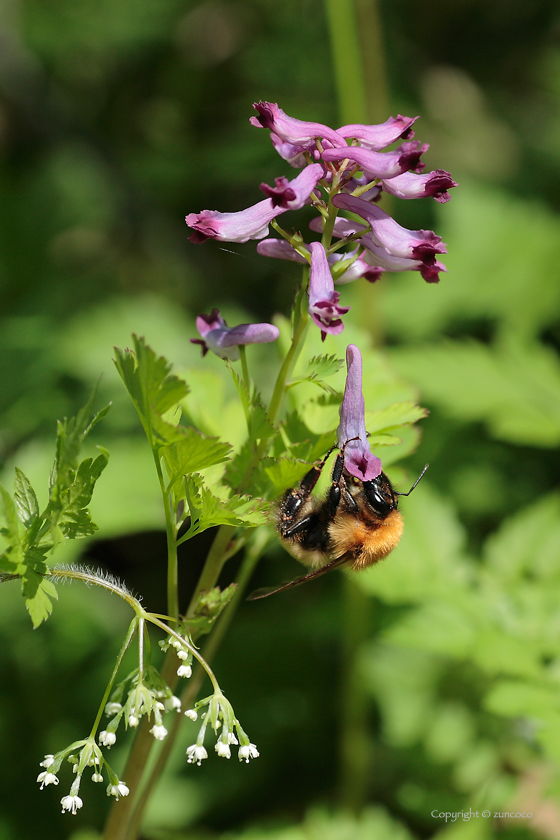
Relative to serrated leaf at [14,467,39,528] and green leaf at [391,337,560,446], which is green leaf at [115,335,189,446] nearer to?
serrated leaf at [14,467,39,528]

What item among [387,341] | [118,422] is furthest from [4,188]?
[387,341]

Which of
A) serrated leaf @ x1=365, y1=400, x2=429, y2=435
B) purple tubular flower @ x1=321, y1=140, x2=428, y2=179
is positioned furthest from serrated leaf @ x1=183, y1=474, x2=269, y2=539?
purple tubular flower @ x1=321, y1=140, x2=428, y2=179

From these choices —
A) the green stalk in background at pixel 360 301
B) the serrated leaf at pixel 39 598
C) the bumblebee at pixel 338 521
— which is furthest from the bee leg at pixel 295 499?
the green stalk in background at pixel 360 301

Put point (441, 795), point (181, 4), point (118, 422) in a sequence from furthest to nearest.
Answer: point (181, 4) → point (118, 422) → point (441, 795)

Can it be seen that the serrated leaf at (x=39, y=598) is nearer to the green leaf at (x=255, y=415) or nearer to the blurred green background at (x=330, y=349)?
the blurred green background at (x=330, y=349)

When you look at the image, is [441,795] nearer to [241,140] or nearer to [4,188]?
[241,140]

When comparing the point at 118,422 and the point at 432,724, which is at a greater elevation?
the point at 118,422
